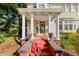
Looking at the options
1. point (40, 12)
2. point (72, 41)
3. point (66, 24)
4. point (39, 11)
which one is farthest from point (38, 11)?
point (72, 41)

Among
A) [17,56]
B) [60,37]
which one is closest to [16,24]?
[60,37]

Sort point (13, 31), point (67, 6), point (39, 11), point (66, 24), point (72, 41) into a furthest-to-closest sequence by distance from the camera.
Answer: point (66, 24) < point (67, 6) < point (39, 11) < point (13, 31) < point (72, 41)

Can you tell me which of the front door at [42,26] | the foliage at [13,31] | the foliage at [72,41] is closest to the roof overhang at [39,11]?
the foliage at [13,31]

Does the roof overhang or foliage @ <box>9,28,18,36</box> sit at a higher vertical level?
the roof overhang

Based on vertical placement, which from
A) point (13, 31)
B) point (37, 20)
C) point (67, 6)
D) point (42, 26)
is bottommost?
point (13, 31)

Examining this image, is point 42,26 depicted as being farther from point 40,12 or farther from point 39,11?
point 39,11

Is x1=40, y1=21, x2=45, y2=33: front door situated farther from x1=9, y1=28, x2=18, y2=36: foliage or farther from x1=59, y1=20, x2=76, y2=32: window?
x1=9, y1=28, x2=18, y2=36: foliage

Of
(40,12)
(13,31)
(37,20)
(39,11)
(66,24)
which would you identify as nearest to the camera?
(13,31)

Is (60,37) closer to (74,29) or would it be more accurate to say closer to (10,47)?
(74,29)

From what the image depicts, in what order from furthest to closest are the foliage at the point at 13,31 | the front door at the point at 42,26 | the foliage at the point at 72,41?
the front door at the point at 42,26
the foliage at the point at 13,31
the foliage at the point at 72,41

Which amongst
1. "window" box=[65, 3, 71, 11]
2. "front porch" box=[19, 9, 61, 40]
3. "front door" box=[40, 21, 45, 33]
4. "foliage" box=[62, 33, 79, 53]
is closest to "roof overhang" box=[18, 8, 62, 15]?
"front porch" box=[19, 9, 61, 40]

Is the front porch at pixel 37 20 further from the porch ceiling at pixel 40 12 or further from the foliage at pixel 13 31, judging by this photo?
the foliage at pixel 13 31

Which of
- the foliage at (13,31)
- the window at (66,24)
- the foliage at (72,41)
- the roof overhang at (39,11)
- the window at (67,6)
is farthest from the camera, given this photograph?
the window at (66,24)

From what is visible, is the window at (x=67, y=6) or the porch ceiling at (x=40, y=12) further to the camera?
the window at (x=67, y=6)
